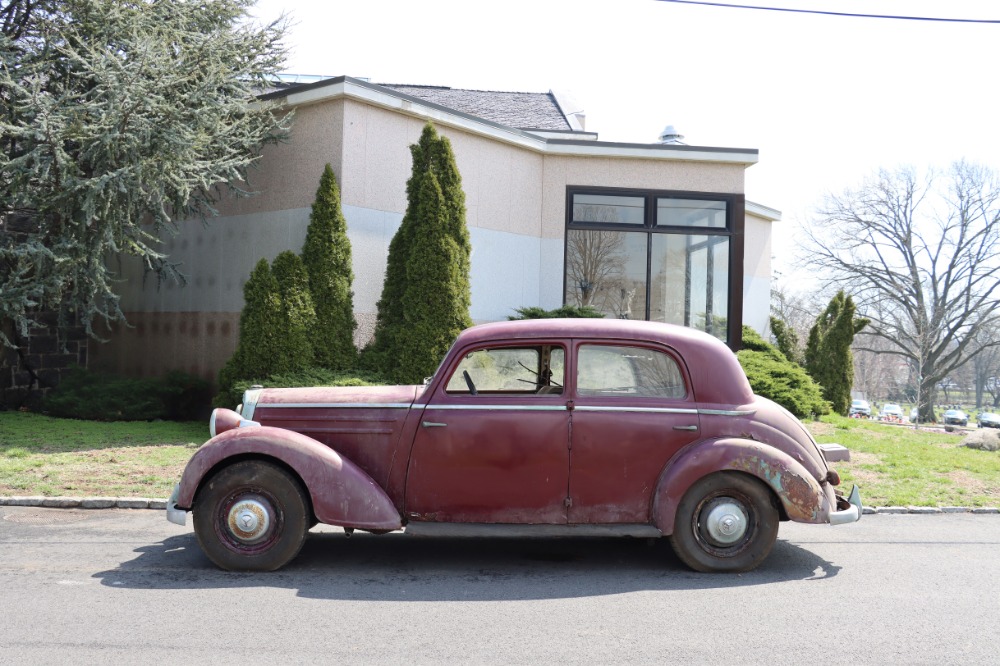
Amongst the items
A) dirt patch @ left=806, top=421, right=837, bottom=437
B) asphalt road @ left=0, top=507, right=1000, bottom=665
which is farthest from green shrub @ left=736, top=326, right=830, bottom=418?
asphalt road @ left=0, top=507, right=1000, bottom=665

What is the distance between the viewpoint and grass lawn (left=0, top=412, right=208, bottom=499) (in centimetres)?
819

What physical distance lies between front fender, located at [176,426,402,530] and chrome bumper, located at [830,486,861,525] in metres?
3.08

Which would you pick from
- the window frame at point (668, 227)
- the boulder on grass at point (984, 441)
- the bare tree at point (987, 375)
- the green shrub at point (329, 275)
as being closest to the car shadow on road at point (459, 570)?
the green shrub at point (329, 275)

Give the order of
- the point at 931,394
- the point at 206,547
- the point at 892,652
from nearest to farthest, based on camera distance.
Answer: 1. the point at 892,652
2. the point at 206,547
3. the point at 931,394

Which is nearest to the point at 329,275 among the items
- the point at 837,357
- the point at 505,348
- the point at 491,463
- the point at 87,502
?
the point at 87,502

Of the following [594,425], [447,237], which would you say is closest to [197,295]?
[447,237]

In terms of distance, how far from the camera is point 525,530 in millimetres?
5742

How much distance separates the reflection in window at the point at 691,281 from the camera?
51.9ft

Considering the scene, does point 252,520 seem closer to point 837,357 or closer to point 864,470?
Answer: point 864,470

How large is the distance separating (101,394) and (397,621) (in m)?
9.90

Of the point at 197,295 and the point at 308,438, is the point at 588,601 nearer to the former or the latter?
the point at 308,438

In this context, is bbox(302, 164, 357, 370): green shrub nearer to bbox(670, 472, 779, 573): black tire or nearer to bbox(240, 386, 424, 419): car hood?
bbox(240, 386, 424, 419): car hood

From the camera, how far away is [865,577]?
581cm

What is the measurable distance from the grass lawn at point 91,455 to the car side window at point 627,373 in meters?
4.51
